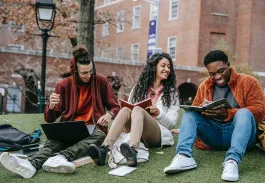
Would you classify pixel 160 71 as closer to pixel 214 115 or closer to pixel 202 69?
pixel 214 115

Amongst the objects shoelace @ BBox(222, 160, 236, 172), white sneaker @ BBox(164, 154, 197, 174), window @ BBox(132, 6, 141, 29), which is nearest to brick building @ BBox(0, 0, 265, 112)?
window @ BBox(132, 6, 141, 29)

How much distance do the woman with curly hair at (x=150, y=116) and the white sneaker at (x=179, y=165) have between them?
43 cm

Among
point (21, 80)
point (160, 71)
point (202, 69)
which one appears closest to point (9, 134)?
point (160, 71)

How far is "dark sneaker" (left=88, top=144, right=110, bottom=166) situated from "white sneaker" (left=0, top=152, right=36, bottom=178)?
23.7 inches

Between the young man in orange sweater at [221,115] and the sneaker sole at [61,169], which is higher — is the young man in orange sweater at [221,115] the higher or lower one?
the higher one

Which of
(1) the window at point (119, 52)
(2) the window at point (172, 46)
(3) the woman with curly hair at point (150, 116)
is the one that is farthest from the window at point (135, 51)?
(3) the woman with curly hair at point (150, 116)

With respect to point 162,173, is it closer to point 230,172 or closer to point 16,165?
point 230,172

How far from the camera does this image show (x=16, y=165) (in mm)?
4160

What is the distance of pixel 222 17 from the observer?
28.7 metres

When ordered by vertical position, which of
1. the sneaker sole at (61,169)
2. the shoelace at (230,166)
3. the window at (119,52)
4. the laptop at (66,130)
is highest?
the window at (119,52)

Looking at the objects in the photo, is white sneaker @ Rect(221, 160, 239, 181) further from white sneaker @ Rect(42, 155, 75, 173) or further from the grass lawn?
white sneaker @ Rect(42, 155, 75, 173)

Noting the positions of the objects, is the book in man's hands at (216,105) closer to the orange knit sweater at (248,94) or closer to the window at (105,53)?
the orange knit sweater at (248,94)

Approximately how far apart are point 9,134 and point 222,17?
25.0 metres

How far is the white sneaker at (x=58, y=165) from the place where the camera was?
427cm
